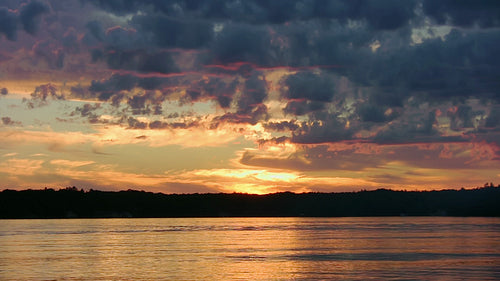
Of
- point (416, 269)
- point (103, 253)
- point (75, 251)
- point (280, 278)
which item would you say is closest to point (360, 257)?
point (416, 269)

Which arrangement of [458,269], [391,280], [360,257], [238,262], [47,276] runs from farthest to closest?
[360,257], [238,262], [458,269], [47,276], [391,280]

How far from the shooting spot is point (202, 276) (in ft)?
221

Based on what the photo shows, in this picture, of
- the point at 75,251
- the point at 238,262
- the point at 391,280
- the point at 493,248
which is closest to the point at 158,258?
the point at 238,262

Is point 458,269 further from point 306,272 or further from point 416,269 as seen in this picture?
point 306,272

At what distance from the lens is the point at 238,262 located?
82.4 metres

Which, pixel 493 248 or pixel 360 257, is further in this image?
pixel 493 248

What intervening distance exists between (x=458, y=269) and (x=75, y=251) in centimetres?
5784

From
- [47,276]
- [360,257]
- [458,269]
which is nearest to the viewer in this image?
[47,276]

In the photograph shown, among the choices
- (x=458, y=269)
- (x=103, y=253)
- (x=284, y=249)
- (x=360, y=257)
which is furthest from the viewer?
(x=284, y=249)

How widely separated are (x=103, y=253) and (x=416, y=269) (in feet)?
153

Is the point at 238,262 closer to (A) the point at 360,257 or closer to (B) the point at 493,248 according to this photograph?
(A) the point at 360,257

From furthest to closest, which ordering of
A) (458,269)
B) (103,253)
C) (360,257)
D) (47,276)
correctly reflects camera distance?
(103,253) → (360,257) → (458,269) → (47,276)

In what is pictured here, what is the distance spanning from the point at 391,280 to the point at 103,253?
48.9 meters

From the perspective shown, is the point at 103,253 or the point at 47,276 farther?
the point at 103,253
